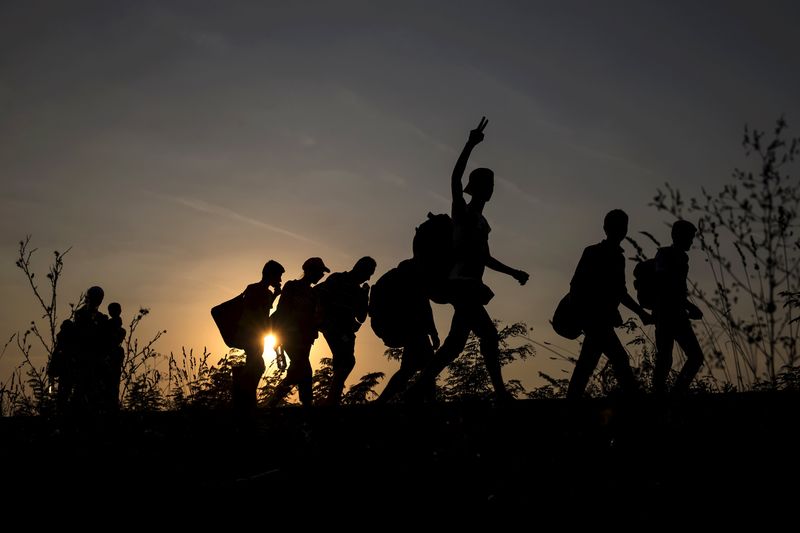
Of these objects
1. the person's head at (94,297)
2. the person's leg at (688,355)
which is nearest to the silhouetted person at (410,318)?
the person's leg at (688,355)

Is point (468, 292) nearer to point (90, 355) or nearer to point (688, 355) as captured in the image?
point (688, 355)

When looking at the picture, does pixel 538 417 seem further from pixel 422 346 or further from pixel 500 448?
pixel 422 346

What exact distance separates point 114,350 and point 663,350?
21.5ft

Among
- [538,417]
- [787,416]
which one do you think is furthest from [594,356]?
[787,416]

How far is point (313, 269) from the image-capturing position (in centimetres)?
1022

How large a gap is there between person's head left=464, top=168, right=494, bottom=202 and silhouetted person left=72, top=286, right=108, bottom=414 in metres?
3.66

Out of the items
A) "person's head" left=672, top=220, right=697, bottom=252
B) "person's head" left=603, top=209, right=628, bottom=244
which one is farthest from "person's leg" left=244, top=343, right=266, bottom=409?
"person's head" left=672, top=220, right=697, bottom=252

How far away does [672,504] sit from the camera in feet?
11.2

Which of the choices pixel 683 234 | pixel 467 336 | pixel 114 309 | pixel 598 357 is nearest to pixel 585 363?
pixel 598 357

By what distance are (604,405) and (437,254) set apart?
2590mm

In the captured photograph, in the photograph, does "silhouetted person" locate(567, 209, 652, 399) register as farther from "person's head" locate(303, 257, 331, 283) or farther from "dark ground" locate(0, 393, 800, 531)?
"person's head" locate(303, 257, 331, 283)

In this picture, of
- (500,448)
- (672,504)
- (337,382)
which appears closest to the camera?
(672,504)

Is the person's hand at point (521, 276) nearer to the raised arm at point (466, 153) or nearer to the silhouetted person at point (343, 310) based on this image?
the raised arm at point (466, 153)

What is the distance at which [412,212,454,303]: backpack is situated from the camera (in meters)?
7.78
